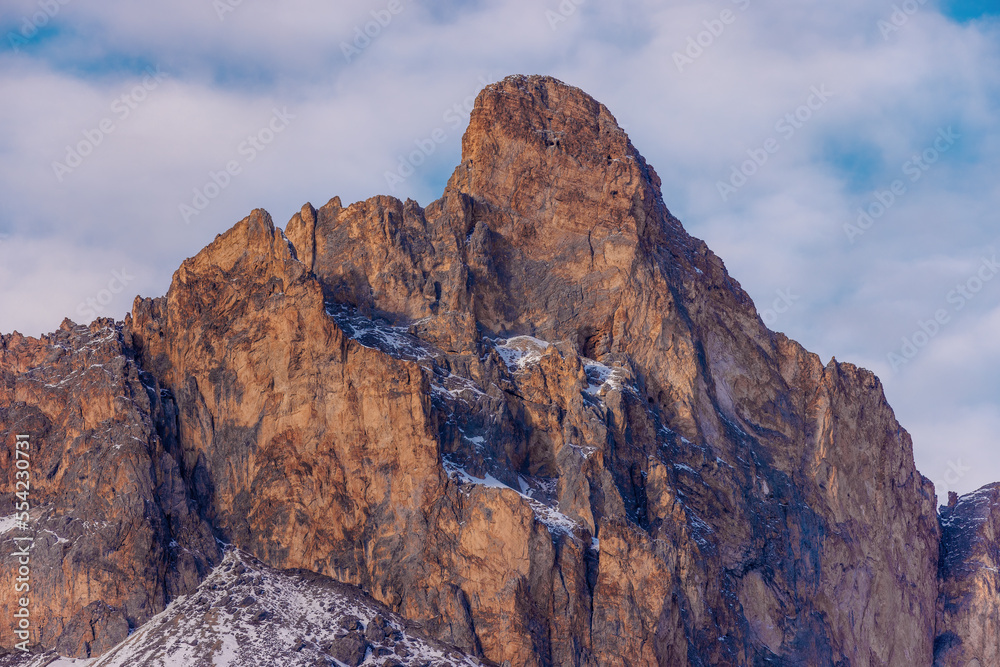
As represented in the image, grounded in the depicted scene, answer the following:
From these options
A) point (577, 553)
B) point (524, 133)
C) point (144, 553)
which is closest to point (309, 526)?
point (144, 553)

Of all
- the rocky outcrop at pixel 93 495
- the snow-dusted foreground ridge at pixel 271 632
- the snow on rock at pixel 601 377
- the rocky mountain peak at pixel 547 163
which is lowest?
the snow-dusted foreground ridge at pixel 271 632

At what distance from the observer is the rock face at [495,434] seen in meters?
133

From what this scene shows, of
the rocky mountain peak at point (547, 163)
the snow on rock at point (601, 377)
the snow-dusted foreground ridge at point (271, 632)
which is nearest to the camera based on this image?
the snow-dusted foreground ridge at point (271, 632)

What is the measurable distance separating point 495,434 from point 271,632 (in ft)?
90.4

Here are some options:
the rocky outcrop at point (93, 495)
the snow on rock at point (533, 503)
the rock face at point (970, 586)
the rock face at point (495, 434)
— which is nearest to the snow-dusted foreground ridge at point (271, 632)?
the rock face at point (495, 434)

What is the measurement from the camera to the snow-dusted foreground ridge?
416 ft

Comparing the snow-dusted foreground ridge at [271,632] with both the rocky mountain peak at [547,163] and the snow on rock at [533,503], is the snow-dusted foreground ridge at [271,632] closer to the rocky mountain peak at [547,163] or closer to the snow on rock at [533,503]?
the snow on rock at [533,503]

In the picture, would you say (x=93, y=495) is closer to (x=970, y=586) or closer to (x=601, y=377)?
(x=601, y=377)

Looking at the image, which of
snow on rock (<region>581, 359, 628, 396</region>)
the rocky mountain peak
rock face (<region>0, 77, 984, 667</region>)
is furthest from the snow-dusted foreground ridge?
the rocky mountain peak

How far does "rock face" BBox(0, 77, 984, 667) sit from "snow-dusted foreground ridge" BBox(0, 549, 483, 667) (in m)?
1.74

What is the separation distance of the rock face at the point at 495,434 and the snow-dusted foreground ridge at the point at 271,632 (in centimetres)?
174

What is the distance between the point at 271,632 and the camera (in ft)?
425

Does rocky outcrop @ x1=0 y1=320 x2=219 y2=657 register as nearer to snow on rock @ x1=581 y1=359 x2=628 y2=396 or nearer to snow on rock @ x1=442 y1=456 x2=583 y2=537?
snow on rock @ x1=442 y1=456 x2=583 y2=537

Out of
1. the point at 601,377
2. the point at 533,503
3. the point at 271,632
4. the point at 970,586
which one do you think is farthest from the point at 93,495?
the point at 970,586
